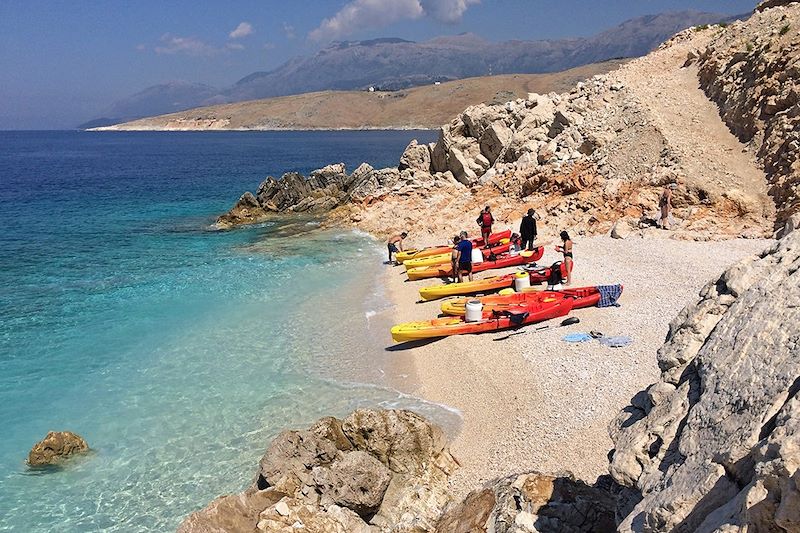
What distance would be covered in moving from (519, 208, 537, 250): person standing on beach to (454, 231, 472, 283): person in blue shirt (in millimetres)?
3701

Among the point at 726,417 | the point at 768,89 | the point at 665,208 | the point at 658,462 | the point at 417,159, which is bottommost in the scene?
the point at 665,208

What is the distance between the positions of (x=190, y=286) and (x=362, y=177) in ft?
64.8

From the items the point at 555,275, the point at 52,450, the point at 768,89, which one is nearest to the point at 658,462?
the point at 52,450

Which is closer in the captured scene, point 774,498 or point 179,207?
point 774,498

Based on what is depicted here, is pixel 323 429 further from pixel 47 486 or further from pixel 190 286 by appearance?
pixel 190 286

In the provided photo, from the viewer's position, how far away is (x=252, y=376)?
14500 mm

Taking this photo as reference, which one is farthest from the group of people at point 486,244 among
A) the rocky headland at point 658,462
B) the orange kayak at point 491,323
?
the rocky headland at point 658,462

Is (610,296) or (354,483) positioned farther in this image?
(610,296)

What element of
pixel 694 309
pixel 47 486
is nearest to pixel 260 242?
→ pixel 47 486

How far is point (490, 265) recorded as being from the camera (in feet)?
68.0

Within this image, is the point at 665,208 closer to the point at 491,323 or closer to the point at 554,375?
the point at 491,323

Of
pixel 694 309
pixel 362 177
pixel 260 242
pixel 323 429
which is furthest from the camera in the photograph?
pixel 362 177

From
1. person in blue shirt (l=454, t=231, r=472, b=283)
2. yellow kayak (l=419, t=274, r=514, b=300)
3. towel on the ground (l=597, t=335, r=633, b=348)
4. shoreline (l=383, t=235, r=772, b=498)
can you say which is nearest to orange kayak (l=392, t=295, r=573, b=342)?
shoreline (l=383, t=235, r=772, b=498)

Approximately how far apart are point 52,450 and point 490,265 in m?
14.0
